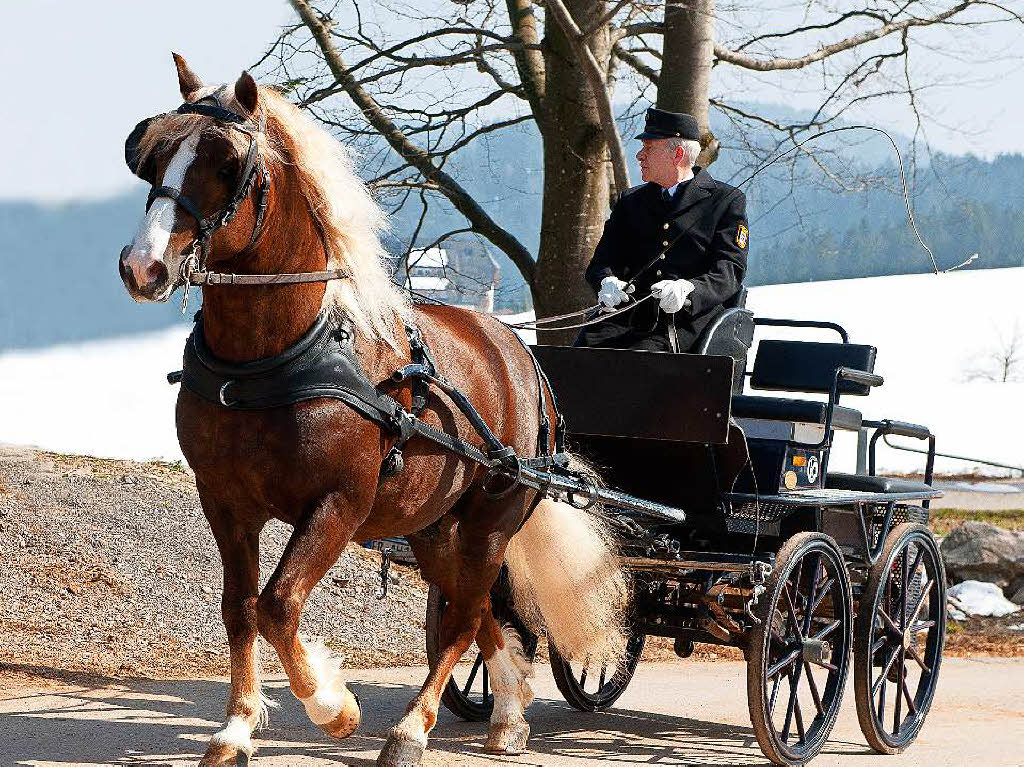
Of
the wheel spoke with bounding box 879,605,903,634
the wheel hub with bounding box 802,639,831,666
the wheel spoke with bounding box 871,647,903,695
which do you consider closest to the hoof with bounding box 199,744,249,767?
the wheel hub with bounding box 802,639,831,666

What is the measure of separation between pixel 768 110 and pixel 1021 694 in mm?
17088

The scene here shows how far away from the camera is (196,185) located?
11.4 feet

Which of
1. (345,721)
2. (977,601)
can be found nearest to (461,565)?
(345,721)

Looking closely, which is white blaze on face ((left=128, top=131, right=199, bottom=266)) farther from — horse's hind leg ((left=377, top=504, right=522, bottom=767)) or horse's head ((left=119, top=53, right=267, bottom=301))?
horse's hind leg ((left=377, top=504, right=522, bottom=767))

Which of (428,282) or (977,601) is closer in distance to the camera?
(977,601)

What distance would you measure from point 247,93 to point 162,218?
0.45 metres

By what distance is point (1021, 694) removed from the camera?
21.7 feet

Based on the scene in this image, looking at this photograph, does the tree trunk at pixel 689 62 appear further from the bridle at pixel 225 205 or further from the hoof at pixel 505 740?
the bridle at pixel 225 205

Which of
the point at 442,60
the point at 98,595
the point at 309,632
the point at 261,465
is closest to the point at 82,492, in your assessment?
the point at 98,595

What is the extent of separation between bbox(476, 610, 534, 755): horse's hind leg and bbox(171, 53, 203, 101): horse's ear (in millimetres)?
2158

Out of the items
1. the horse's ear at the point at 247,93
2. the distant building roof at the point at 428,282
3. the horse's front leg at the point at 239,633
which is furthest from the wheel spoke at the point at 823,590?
the distant building roof at the point at 428,282

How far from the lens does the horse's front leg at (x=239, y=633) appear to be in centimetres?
396

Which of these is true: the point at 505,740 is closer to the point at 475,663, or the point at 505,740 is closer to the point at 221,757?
the point at 475,663

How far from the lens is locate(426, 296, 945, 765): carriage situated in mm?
4910
